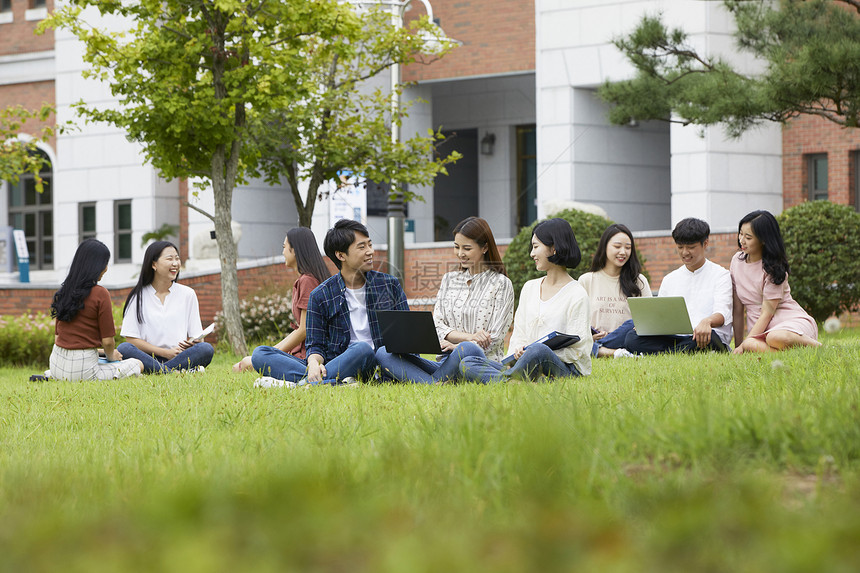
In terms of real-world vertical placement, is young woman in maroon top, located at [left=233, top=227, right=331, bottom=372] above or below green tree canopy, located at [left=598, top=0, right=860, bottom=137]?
below

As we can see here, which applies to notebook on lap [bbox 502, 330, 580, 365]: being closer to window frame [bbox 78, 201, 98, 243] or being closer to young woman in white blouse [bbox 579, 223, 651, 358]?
young woman in white blouse [bbox 579, 223, 651, 358]

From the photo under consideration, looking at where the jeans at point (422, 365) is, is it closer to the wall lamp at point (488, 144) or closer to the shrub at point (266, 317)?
the shrub at point (266, 317)

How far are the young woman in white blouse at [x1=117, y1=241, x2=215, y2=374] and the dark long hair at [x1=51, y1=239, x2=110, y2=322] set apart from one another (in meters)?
0.79

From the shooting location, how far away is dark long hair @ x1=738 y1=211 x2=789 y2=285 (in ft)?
29.1

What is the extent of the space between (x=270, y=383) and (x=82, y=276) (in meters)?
2.68

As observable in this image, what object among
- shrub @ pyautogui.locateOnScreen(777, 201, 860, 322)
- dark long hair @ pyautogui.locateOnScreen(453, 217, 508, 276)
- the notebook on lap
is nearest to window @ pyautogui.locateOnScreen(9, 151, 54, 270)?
shrub @ pyautogui.locateOnScreen(777, 201, 860, 322)

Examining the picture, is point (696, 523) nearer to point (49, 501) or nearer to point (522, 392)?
point (49, 501)

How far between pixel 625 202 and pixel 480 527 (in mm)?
21121

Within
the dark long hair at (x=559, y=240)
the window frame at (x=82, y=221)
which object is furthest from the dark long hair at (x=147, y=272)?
the window frame at (x=82, y=221)

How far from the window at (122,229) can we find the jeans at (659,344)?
1988cm

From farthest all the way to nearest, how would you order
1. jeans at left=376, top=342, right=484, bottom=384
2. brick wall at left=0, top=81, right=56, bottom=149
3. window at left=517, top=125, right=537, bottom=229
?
1. brick wall at left=0, top=81, right=56, bottom=149
2. window at left=517, top=125, right=537, bottom=229
3. jeans at left=376, top=342, right=484, bottom=384

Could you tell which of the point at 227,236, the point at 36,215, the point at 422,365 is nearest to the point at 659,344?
the point at 422,365

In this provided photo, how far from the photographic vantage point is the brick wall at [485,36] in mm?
23891

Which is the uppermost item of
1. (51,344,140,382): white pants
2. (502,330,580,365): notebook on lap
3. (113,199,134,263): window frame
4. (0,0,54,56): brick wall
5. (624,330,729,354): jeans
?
(0,0,54,56): brick wall
